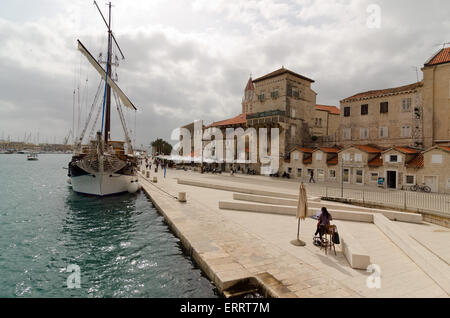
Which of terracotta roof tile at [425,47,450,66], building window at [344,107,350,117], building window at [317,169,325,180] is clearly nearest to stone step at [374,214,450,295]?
building window at [317,169,325,180]

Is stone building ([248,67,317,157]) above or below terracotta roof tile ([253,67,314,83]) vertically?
below

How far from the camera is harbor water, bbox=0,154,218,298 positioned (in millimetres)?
7246

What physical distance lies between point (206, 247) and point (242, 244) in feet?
4.47

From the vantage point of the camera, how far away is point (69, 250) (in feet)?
34.2

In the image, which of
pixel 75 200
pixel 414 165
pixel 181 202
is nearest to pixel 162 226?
pixel 181 202

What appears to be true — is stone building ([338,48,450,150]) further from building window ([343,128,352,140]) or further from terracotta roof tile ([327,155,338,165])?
terracotta roof tile ([327,155,338,165])

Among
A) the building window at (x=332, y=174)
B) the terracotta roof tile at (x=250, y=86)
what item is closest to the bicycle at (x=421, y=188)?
the building window at (x=332, y=174)

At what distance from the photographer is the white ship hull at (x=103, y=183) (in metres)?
23.9

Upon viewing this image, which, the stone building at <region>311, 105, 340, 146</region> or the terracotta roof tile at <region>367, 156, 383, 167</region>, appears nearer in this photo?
the terracotta roof tile at <region>367, 156, 383, 167</region>

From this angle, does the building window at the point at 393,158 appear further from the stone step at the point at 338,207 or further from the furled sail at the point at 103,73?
the furled sail at the point at 103,73

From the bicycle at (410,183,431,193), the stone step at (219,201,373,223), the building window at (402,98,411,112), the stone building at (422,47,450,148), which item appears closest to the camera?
the stone step at (219,201,373,223)

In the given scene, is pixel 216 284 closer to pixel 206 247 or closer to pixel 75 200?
pixel 206 247

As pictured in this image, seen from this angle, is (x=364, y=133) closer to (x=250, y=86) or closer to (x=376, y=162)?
(x=376, y=162)

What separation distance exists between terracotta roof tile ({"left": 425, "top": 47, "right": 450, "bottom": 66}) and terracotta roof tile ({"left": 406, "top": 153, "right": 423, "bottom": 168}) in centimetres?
1138
